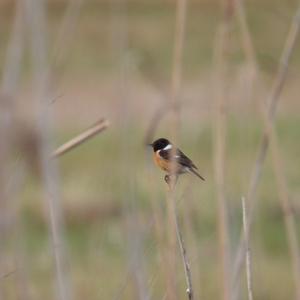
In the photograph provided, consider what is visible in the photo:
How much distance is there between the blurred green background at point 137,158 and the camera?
3.02 meters

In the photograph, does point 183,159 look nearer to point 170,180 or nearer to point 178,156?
point 178,156

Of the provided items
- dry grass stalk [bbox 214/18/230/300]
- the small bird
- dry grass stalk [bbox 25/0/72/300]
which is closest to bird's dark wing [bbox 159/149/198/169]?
the small bird

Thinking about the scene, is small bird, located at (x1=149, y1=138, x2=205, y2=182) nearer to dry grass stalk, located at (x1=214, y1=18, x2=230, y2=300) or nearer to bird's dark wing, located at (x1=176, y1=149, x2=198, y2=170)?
bird's dark wing, located at (x1=176, y1=149, x2=198, y2=170)

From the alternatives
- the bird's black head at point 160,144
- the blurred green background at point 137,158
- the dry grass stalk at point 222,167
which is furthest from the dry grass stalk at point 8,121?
the dry grass stalk at point 222,167

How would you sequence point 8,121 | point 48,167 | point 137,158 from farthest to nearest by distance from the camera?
point 137,158
point 8,121
point 48,167

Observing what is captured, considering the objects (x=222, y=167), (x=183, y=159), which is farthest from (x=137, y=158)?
(x=183, y=159)

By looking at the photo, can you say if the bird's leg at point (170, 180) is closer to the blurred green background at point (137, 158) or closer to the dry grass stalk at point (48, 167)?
the blurred green background at point (137, 158)

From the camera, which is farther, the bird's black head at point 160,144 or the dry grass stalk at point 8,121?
the bird's black head at point 160,144

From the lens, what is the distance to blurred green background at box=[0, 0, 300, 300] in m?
3.02

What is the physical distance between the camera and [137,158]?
764 cm

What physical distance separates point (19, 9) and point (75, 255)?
13.2 feet

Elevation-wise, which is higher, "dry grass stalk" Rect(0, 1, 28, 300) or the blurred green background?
"dry grass stalk" Rect(0, 1, 28, 300)

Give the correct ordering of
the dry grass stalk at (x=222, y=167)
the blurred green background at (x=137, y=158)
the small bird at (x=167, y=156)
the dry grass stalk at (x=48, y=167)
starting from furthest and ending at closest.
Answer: the blurred green background at (x=137, y=158), the dry grass stalk at (x=222, y=167), the small bird at (x=167, y=156), the dry grass stalk at (x=48, y=167)

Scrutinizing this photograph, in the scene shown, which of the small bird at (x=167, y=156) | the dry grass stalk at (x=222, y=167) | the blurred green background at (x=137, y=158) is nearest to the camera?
the small bird at (x=167, y=156)
